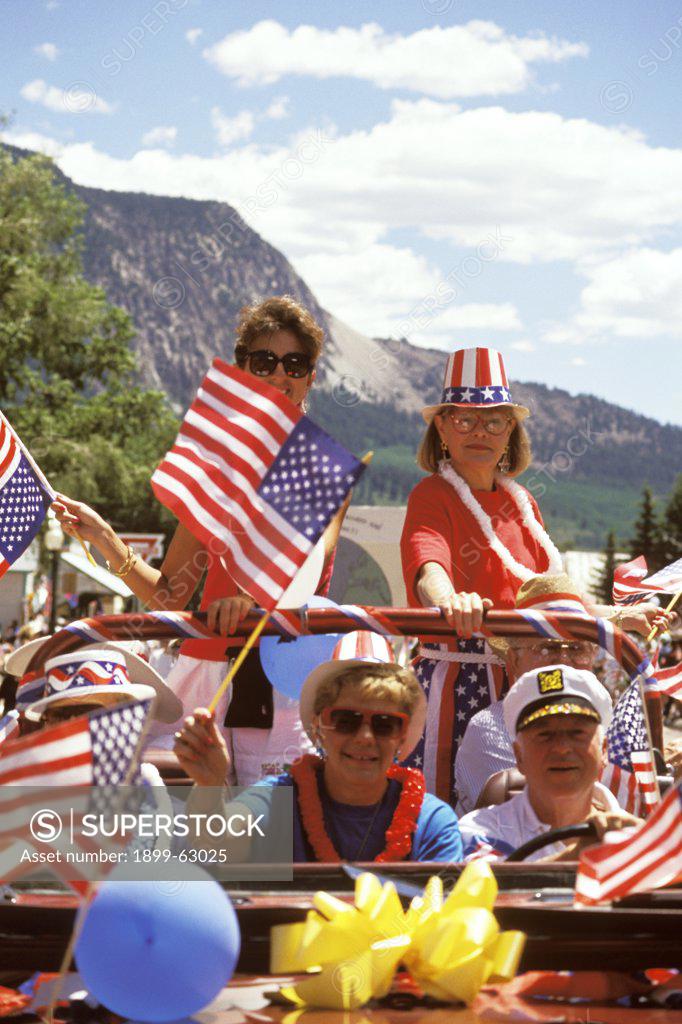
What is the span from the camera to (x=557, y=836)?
304cm

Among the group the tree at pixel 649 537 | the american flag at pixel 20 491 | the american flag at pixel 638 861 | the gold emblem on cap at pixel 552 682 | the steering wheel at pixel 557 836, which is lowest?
the steering wheel at pixel 557 836

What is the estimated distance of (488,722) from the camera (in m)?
4.47

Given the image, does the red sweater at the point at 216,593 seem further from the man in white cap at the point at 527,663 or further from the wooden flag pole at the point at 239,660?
the wooden flag pole at the point at 239,660

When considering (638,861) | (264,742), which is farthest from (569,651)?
(638,861)

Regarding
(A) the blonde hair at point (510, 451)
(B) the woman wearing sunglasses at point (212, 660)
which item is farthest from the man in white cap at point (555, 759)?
(A) the blonde hair at point (510, 451)

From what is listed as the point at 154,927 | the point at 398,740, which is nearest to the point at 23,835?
the point at 154,927

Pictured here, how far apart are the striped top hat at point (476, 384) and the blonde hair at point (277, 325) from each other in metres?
0.48

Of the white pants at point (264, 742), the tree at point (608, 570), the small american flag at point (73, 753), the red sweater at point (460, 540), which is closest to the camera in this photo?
the small american flag at point (73, 753)

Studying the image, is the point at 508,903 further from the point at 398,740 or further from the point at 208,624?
the point at 208,624

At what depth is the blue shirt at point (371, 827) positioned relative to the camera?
3.40 metres

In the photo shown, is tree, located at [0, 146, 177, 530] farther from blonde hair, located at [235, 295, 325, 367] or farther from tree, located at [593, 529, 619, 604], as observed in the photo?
tree, located at [593, 529, 619, 604]

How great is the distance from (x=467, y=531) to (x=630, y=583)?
1167 mm

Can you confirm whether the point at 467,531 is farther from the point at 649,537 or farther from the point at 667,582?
the point at 649,537

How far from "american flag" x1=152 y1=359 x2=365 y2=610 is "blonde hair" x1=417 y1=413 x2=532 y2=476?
53.4 inches
